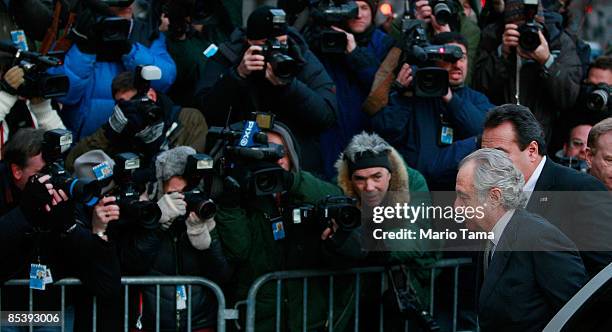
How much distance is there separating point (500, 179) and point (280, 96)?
258cm

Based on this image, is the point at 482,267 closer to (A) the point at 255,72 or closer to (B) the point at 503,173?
(B) the point at 503,173

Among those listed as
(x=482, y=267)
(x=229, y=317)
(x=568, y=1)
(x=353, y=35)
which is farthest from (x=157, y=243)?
(x=568, y=1)

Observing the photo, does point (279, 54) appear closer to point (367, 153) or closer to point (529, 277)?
point (367, 153)

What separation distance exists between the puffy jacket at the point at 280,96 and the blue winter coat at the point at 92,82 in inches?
14.3

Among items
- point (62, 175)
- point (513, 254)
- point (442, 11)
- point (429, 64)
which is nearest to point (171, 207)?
point (62, 175)

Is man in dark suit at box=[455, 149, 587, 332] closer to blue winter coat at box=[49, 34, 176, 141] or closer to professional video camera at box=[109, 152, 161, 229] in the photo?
professional video camera at box=[109, 152, 161, 229]

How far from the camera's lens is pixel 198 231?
7.27m

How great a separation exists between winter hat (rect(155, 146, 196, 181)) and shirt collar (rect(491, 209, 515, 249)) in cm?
227

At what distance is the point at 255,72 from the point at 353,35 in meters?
1.34

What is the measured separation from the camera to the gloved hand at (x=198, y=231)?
23.8ft

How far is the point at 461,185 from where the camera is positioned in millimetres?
5969

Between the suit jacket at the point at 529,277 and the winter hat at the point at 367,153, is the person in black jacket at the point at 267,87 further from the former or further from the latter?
the suit jacket at the point at 529,277

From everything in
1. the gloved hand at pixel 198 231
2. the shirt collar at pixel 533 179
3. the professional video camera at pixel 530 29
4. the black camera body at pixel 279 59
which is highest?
the professional video camera at pixel 530 29

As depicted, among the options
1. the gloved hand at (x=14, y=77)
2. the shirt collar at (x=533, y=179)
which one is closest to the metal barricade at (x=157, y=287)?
the gloved hand at (x=14, y=77)
